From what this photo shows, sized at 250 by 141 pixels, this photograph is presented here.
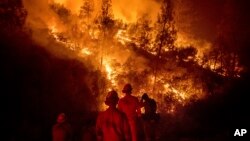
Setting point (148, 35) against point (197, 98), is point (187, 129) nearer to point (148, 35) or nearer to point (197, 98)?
point (197, 98)

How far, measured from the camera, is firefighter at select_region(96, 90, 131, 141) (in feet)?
21.3

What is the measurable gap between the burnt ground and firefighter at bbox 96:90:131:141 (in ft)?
34.9

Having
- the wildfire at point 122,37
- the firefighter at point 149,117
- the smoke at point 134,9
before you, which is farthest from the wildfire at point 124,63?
the firefighter at point 149,117

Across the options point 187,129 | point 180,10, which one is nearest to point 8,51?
point 187,129

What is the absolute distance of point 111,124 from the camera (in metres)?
6.48

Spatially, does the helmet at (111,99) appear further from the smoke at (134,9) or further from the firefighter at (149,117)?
the smoke at (134,9)

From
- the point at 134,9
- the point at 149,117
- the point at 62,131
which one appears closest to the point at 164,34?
the point at 134,9

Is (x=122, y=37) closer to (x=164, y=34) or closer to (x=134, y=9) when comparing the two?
(x=134, y=9)

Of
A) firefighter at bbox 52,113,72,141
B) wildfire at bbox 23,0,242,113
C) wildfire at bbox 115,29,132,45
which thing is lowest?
firefighter at bbox 52,113,72,141

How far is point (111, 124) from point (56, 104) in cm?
1637

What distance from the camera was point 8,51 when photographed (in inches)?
950

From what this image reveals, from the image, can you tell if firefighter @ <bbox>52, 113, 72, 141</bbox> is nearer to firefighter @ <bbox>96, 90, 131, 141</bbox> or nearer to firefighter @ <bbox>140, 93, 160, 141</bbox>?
firefighter @ <bbox>140, 93, 160, 141</bbox>

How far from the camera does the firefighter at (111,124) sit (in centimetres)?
648

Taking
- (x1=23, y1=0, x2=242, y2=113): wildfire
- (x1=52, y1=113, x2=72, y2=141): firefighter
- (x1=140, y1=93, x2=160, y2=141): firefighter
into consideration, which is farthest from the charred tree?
(x1=52, y1=113, x2=72, y2=141): firefighter
